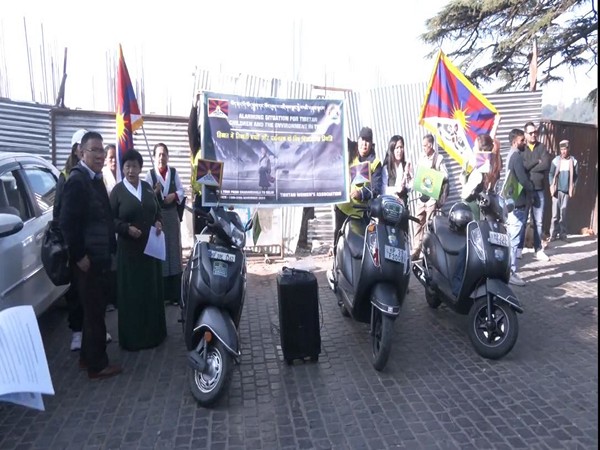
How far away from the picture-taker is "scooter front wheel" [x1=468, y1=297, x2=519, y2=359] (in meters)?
4.06

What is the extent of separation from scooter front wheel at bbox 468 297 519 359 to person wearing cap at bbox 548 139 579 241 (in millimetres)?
5739

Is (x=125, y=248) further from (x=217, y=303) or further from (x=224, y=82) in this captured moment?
(x=224, y=82)

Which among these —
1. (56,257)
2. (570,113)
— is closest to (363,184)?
(56,257)

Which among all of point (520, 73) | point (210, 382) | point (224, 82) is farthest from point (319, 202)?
point (520, 73)

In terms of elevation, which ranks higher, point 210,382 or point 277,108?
point 277,108

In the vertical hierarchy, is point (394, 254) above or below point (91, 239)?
below

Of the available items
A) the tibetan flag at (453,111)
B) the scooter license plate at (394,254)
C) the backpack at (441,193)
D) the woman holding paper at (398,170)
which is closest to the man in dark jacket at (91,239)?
the scooter license plate at (394,254)

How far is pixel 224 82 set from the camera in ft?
26.7

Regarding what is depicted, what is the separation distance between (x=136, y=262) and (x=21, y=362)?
1848 millimetres

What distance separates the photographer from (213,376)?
3.53m

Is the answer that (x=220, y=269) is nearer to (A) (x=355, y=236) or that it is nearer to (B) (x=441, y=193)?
(A) (x=355, y=236)

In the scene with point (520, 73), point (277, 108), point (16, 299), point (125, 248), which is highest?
point (520, 73)

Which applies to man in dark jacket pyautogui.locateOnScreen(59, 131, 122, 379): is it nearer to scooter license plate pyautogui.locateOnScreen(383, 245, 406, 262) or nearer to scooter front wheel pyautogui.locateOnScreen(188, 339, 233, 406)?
scooter front wheel pyautogui.locateOnScreen(188, 339, 233, 406)

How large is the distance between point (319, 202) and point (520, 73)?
9.90 meters
